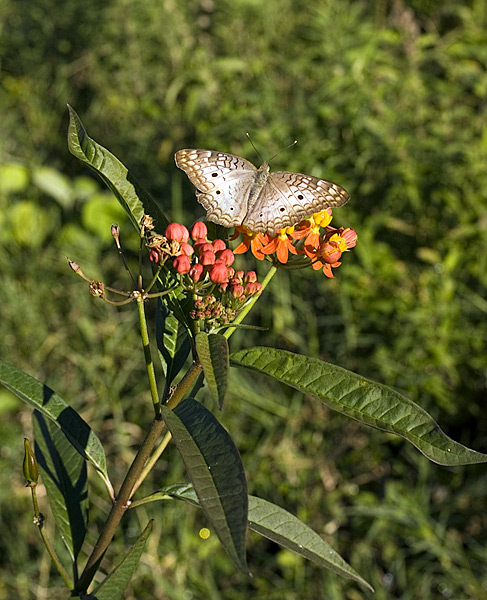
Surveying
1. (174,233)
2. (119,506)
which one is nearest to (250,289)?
(174,233)

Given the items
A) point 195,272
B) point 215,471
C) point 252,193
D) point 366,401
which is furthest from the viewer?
point 252,193

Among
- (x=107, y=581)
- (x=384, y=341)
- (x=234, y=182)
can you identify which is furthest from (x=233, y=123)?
(x=107, y=581)

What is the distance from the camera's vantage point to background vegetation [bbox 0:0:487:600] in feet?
6.71

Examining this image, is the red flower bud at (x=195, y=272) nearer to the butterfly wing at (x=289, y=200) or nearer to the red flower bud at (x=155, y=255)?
the red flower bud at (x=155, y=255)

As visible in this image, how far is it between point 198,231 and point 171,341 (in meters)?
0.17

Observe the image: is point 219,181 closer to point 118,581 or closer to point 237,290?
point 237,290

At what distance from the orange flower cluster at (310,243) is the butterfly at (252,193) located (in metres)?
0.01

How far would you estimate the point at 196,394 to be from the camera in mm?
982

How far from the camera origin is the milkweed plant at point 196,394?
75cm

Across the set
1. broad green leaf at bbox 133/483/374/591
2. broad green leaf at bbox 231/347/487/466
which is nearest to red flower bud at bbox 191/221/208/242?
broad green leaf at bbox 231/347/487/466

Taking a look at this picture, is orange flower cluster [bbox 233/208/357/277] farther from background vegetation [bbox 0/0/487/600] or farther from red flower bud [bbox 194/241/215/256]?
background vegetation [bbox 0/0/487/600]

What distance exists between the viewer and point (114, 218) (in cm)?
288

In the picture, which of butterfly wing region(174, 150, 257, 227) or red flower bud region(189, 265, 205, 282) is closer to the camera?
red flower bud region(189, 265, 205, 282)

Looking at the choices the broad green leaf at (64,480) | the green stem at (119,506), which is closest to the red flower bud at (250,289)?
the green stem at (119,506)
